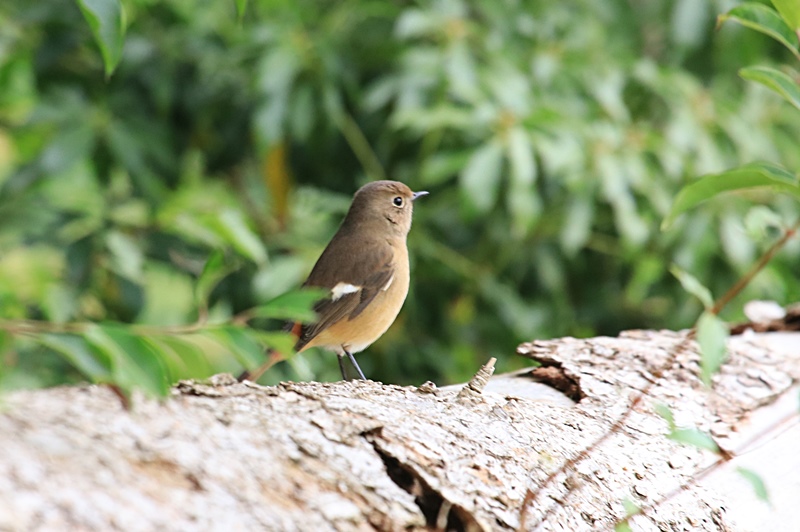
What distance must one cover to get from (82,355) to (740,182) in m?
1.18

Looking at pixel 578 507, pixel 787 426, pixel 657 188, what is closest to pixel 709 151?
pixel 657 188

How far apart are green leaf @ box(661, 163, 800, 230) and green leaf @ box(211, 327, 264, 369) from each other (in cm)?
84

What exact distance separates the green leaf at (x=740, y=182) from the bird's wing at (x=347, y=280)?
1998mm

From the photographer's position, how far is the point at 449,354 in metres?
4.92

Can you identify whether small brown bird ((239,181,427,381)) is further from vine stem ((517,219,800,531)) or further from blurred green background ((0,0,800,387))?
vine stem ((517,219,800,531))

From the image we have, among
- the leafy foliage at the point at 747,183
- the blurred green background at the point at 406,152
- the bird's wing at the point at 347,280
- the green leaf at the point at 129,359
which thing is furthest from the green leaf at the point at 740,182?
the blurred green background at the point at 406,152

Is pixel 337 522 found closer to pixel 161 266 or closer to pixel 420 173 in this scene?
pixel 161 266

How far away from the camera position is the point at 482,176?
170 inches

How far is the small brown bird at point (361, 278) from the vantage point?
12.0ft

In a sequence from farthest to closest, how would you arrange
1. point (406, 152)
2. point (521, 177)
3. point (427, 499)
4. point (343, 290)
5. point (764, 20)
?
point (406, 152)
point (521, 177)
point (343, 290)
point (764, 20)
point (427, 499)

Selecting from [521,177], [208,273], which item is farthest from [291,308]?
[521,177]

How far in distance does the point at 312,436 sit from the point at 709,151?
3.49 m

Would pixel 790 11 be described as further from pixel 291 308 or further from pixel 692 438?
pixel 291 308

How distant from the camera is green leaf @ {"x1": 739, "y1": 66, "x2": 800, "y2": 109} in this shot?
72.1 inches
